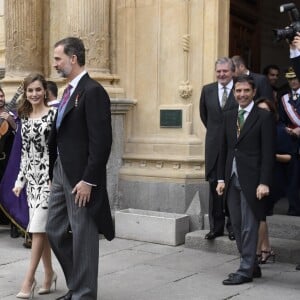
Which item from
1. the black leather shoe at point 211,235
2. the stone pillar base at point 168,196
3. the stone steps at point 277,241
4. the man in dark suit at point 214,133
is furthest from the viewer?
the stone pillar base at point 168,196

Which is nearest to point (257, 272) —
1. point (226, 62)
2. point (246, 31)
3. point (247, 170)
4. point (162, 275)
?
point (162, 275)

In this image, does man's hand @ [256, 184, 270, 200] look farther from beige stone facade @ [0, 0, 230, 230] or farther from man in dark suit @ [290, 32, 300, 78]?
beige stone facade @ [0, 0, 230, 230]

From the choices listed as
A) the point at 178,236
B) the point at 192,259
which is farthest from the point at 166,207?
the point at 192,259

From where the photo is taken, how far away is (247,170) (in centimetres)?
607

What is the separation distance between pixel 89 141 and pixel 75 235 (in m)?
0.74

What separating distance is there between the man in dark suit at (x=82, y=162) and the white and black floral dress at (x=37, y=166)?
464mm

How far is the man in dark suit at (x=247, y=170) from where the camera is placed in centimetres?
602

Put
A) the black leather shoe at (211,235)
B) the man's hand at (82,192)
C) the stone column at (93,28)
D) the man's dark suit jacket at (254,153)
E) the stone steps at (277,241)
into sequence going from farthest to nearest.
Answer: the stone column at (93,28)
the black leather shoe at (211,235)
the stone steps at (277,241)
the man's dark suit jacket at (254,153)
the man's hand at (82,192)

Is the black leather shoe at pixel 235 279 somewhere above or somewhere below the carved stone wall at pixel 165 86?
below

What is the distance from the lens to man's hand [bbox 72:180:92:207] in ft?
16.4

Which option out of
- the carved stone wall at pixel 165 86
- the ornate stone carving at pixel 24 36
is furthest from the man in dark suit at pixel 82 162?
the ornate stone carving at pixel 24 36

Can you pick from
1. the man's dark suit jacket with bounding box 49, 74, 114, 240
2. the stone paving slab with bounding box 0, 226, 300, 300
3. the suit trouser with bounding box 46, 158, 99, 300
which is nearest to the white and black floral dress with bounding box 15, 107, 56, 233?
the suit trouser with bounding box 46, 158, 99, 300

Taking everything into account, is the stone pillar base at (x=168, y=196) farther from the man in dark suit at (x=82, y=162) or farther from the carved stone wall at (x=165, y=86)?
the man in dark suit at (x=82, y=162)

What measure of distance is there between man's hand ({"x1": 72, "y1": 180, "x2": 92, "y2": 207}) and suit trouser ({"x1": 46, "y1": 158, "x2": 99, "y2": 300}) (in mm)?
85
